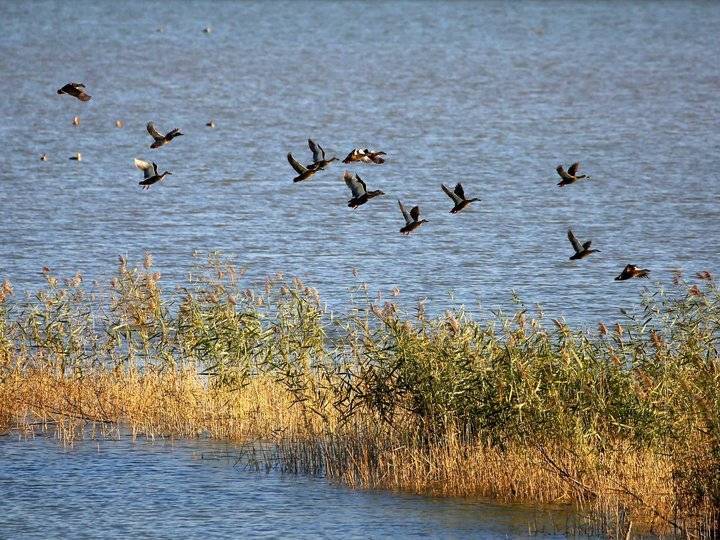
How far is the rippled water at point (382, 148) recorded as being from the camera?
3281 cm

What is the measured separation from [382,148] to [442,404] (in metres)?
38.7

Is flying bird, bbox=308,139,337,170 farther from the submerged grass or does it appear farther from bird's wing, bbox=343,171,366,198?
the submerged grass

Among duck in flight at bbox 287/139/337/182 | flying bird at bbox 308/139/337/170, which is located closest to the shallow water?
duck in flight at bbox 287/139/337/182

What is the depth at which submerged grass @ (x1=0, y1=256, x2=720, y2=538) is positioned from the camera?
50.5 feet

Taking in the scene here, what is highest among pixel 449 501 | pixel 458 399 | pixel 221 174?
pixel 221 174

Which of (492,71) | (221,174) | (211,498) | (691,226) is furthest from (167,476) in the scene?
(492,71)

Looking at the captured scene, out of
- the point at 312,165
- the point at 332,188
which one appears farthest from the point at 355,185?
the point at 332,188

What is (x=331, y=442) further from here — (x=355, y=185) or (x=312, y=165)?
(x=312, y=165)

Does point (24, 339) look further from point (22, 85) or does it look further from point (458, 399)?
point (22, 85)

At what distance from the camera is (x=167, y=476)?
17734 millimetres

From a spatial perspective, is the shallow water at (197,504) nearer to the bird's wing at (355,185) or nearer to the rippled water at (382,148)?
the bird's wing at (355,185)

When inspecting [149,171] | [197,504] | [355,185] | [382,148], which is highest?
[382,148]

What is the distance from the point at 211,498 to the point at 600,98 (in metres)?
57.2

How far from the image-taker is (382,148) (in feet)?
180
